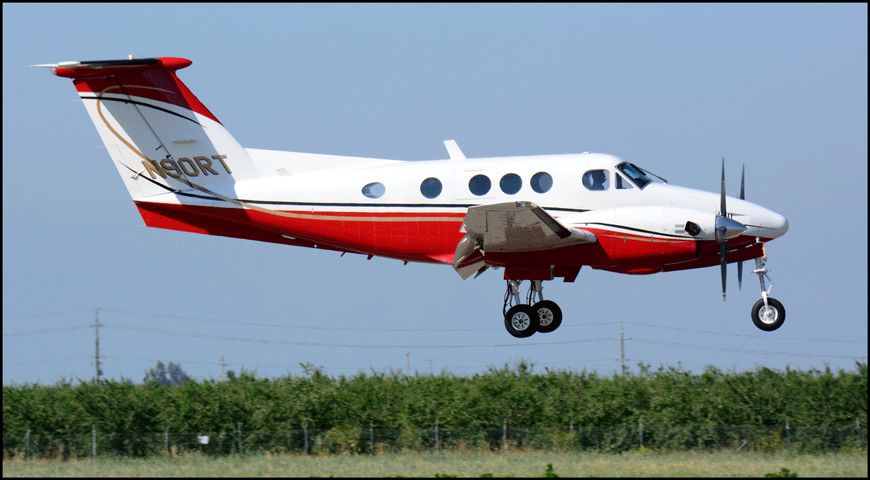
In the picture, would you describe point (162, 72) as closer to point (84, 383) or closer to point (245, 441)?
point (245, 441)

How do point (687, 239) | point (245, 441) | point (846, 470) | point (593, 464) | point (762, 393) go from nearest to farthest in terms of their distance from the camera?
point (687, 239) < point (846, 470) < point (593, 464) < point (245, 441) < point (762, 393)

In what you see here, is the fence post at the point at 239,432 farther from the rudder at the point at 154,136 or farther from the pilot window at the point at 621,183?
the pilot window at the point at 621,183

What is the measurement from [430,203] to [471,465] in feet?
26.6

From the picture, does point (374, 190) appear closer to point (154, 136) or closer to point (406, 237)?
point (406, 237)

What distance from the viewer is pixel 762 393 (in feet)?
139

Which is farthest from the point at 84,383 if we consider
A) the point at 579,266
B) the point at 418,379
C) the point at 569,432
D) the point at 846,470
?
the point at 846,470

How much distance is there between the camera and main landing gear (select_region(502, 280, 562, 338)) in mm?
27188

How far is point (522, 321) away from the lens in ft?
89.1

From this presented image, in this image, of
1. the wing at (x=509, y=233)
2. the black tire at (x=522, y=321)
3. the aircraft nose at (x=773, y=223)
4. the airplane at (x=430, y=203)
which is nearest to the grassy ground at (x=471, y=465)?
the black tire at (x=522, y=321)

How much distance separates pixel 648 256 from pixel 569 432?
1558cm

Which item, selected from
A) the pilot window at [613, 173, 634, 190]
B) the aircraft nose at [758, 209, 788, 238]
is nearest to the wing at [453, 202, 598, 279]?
the pilot window at [613, 173, 634, 190]

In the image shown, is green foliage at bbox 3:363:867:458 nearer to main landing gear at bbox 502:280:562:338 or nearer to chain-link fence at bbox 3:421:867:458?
chain-link fence at bbox 3:421:867:458

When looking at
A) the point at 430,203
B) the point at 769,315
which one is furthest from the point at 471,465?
the point at 769,315

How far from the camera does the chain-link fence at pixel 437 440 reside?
122ft
